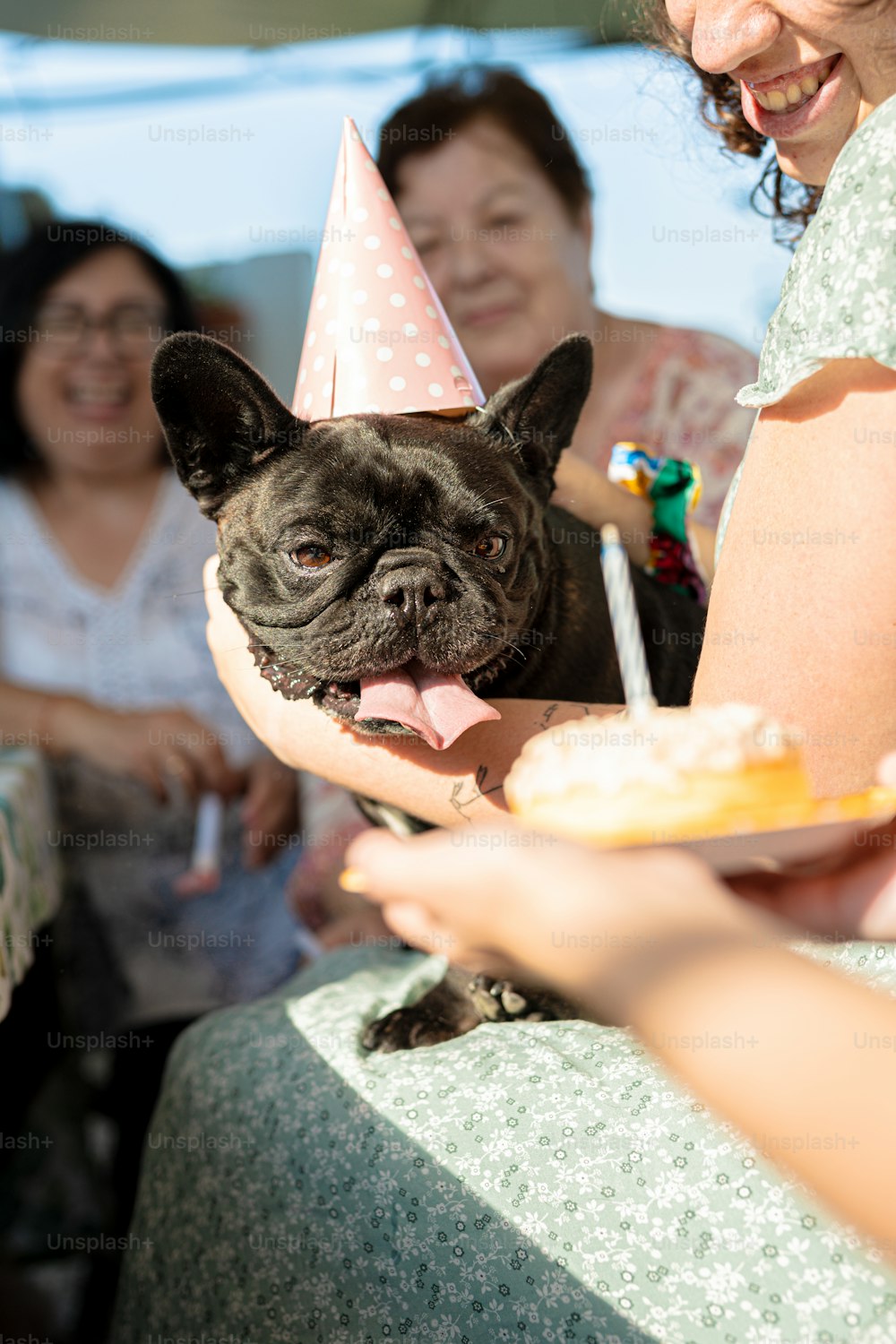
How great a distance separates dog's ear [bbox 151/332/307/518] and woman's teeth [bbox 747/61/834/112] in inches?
25.4

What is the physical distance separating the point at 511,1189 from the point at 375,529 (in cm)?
73

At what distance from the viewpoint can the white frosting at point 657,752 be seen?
65 centimetres

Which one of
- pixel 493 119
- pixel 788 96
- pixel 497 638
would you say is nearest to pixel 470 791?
pixel 497 638

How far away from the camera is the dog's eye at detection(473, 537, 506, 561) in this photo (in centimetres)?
134

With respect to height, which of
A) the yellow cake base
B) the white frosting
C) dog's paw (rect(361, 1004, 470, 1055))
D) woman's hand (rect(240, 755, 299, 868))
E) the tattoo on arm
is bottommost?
woman's hand (rect(240, 755, 299, 868))

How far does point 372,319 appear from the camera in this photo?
1320mm

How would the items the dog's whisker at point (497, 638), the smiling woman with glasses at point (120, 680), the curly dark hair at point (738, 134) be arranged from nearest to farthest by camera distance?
the dog's whisker at point (497, 638) → the curly dark hair at point (738, 134) → the smiling woman with glasses at point (120, 680)

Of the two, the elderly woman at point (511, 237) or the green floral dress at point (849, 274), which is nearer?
the green floral dress at point (849, 274)

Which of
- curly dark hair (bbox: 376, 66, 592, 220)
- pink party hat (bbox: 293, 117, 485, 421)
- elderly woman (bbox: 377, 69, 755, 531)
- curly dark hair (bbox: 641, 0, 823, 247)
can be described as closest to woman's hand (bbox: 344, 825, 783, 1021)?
pink party hat (bbox: 293, 117, 485, 421)

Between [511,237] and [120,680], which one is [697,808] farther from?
[120,680]

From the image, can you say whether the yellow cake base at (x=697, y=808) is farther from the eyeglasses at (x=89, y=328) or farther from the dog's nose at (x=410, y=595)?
the eyeglasses at (x=89, y=328)

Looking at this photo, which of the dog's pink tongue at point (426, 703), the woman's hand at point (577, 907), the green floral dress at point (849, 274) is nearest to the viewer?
the woman's hand at point (577, 907)

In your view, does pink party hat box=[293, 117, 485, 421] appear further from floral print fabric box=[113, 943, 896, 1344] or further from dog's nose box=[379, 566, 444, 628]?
floral print fabric box=[113, 943, 896, 1344]

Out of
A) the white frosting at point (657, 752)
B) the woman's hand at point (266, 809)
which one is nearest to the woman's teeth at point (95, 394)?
the woman's hand at point (266, 809)
